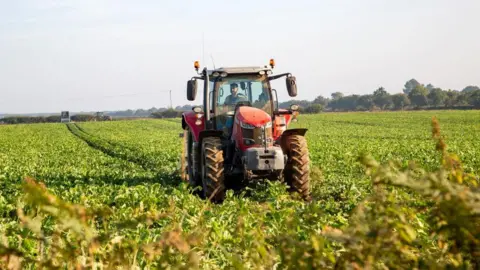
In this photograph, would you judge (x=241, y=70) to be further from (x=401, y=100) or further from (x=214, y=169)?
(x=401, y=100)

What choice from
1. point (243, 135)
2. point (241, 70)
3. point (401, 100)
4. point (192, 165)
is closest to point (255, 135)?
point (243, 135)

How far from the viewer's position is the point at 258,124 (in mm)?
9531

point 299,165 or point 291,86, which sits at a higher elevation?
point 291,86

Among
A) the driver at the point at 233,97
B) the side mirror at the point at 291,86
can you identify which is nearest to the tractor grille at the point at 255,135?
the side mirror at the point at 291,86

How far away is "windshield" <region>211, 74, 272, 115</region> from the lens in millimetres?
10445

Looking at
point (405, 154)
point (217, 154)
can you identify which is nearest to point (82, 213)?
point (217, 154)

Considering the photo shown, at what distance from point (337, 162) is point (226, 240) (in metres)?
11.3

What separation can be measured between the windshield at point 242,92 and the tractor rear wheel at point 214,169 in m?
1.15

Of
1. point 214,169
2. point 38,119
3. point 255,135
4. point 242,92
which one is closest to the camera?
point 214,169

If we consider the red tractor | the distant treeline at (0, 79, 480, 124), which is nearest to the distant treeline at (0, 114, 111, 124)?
the distant treeline at (0, 79, 480, 124)

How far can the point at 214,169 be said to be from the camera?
9.27 m

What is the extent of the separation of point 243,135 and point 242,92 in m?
1.13

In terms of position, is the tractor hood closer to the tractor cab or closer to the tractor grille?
the tractor grille

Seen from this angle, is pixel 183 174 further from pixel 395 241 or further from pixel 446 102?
pixel 446 102
